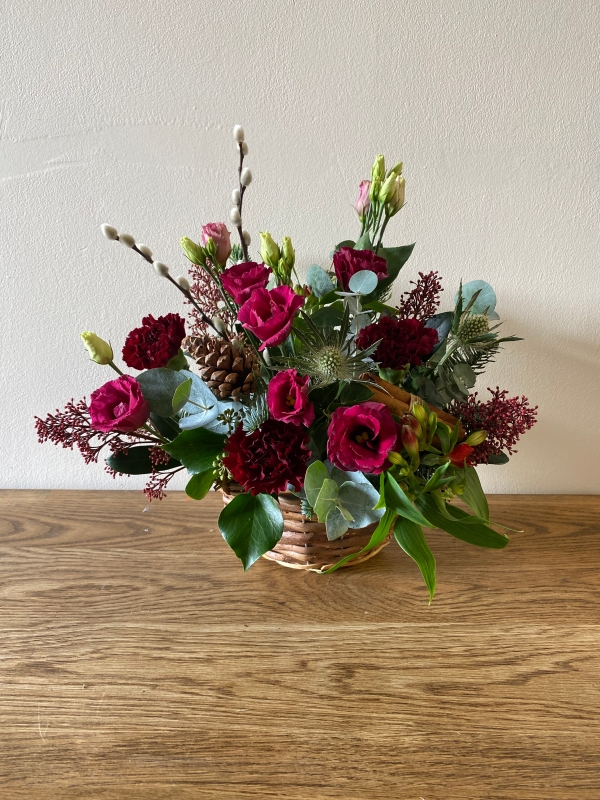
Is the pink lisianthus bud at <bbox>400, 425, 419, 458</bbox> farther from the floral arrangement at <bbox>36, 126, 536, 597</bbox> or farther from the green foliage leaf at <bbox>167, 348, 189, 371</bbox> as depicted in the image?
the green foliage leaf at <bbox>167, 348, 189, 371</bbox>

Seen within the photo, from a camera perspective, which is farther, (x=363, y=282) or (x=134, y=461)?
(x=134, y=461)

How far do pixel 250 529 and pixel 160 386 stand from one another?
0.18 meters

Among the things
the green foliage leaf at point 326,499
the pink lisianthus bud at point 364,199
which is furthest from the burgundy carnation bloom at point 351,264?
the green foliage leaf at point 326,499

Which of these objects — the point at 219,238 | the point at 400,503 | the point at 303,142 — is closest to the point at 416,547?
the point at 400,503

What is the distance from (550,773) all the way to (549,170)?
74 cm

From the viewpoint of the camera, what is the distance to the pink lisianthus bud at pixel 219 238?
620 millimetres

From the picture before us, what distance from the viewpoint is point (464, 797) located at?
18.3 inches

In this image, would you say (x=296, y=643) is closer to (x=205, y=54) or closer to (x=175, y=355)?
(x=175, y=355)

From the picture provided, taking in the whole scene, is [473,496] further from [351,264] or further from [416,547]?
[351,264]

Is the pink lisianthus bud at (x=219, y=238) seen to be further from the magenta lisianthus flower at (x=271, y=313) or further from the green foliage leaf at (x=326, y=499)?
the green foliage leaf at (x=326, y=499)

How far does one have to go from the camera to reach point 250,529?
2.02 ft

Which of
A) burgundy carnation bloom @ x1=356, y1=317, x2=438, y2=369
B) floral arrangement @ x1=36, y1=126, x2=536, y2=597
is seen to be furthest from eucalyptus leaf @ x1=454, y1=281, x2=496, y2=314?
burgundy carnation bloom @ x1=356, y1=317, x2=438, y2=369

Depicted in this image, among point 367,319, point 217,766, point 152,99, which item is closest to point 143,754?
point 217,766

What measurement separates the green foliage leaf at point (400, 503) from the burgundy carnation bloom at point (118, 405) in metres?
0.26
